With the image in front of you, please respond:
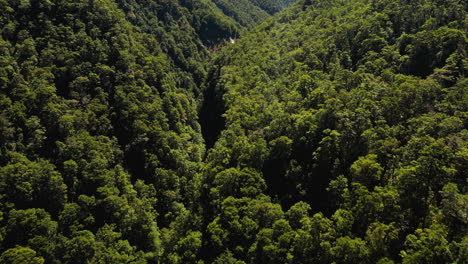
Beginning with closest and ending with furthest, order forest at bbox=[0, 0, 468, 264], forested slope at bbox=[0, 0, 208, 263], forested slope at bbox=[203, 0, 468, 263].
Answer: forested slope at bbox=[203, 0, 468, 263] < forest at bbox=[0, 0, 468, 264] < forested slope at bbox=[0, 0, 208, 263]

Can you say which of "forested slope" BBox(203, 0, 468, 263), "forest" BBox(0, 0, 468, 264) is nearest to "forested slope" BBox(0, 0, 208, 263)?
"forest" BBox(0, 0, 468, 264)

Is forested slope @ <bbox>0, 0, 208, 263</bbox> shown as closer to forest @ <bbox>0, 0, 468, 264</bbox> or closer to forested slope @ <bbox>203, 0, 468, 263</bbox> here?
forest @ <bbox>0, 0, 468, 264</bbox>

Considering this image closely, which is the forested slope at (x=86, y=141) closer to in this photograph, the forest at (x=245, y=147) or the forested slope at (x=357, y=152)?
the forest at (x=245, y=147)

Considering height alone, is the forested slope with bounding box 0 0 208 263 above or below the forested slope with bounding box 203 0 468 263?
below

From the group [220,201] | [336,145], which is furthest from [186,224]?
[336,145]

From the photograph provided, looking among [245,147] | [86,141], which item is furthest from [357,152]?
[86,141]

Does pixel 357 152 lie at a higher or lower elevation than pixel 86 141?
higher

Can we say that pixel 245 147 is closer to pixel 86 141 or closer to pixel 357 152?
pixel 357 152

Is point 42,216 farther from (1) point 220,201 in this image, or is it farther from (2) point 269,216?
(2) point 269,216

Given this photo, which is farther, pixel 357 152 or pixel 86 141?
pixel 86 141
